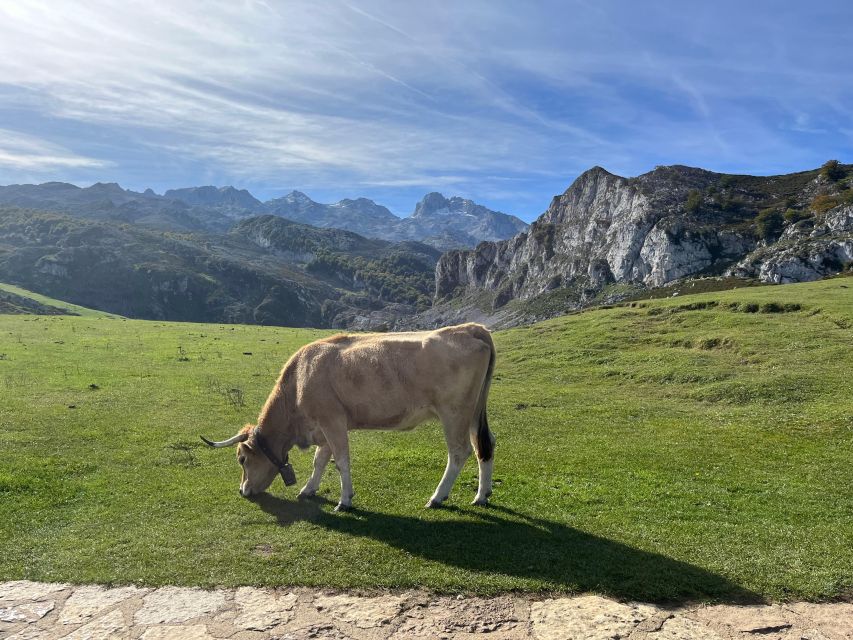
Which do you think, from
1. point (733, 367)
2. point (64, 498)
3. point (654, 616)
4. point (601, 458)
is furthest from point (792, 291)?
point (64, 498)

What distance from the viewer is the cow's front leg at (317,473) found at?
1285 cm

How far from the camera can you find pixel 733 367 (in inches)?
1073

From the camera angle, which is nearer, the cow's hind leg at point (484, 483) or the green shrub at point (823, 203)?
the cow's hind leg at point (484, 483)

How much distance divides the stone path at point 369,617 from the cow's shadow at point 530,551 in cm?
43

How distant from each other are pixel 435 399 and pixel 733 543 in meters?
6.43

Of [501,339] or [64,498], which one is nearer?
[64,498]

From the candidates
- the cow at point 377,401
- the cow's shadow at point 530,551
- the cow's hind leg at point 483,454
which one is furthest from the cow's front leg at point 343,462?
the cow's hind leg at point 483,454

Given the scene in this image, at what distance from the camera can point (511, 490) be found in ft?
44.5

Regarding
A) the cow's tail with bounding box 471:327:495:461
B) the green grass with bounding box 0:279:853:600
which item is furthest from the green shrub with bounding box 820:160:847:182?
the cow's tail with bounding box 471:327:495:461

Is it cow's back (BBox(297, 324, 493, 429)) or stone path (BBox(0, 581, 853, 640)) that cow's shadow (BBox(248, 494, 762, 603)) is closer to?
stone path (BBox(0, 581, 853, 640))

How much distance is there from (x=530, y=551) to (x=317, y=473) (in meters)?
5.48

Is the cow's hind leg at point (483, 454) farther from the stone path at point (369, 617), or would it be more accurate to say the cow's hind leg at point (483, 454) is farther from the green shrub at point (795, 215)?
the green shrub at point (795, 215)

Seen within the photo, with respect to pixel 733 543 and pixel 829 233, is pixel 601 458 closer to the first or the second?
pixel 733 543

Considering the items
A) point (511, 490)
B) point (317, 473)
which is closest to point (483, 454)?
point (511, 490)
